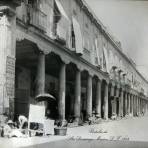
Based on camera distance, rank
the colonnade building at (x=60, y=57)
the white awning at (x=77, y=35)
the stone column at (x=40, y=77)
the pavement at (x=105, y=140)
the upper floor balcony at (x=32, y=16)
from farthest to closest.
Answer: the white awning at (x=77, y=35) < the stone column at (x=40, y=77) < the upper floor balcony at (x=32, y=16) < the colonnade building at (x=60, y=57) < the pavement at (x=105, y=140)

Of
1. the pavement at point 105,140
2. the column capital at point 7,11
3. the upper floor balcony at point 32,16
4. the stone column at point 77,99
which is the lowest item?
the pavement at point 105,140

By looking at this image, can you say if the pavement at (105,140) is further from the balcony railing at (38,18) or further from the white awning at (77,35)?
the white awning at (77,35)

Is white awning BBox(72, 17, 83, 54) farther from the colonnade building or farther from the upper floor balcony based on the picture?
the upper floor balcony

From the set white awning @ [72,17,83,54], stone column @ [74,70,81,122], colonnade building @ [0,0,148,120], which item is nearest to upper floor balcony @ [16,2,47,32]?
colonnade building @ [0,0,148,120]

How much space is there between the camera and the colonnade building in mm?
5352

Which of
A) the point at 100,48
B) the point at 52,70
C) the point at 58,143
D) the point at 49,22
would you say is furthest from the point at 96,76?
the point at 58,143

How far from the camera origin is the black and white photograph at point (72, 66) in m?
4.91

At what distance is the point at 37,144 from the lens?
4875mm

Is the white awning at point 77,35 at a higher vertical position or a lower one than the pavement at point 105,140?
higher

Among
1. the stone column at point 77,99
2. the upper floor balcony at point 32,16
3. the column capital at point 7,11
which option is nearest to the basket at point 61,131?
the upper floor balcony at point 32,16

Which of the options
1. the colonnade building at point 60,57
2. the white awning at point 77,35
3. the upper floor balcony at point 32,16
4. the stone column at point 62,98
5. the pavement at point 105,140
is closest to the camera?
the pavement at point 105,140

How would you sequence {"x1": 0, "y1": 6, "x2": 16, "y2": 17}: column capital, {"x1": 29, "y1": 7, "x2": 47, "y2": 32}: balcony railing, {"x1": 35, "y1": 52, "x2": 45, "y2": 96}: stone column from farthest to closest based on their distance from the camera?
{"x1": 35, "y1": 52, "x2": 45, "y2": 96}: stone column, {"x1": 29, "y1": 7, "x2": 47, "y2": 32}: balcony railing, {"x1": 0, "y1": 6, "x2": 16, "y2": 17}: column capital

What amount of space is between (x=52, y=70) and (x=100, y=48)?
4.95 ft

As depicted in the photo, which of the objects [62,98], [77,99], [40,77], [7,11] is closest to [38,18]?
[40,77]
